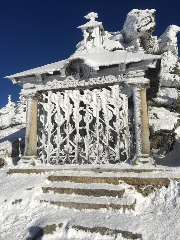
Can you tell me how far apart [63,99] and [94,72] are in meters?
1.77

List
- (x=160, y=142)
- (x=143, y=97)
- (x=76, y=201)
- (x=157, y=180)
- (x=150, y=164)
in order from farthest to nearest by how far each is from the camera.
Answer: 1. (x=160, y=142)
2. (x=143, y=97)
3. (x=150, y=164)
4. (x=157, y=180)
5. (x=76, y=201)

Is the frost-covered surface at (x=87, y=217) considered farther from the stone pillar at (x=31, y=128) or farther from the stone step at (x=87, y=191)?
the stone pillar at (x=31, y=128)

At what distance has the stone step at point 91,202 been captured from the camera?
159 inches

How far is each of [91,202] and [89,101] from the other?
4508mm

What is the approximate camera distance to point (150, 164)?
20.6 feet

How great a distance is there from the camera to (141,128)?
6.89 meters

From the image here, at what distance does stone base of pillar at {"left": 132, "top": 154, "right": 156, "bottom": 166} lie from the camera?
632cm

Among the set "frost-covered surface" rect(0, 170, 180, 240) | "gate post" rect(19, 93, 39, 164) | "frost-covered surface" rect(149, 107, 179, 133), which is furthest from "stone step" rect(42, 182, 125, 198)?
"frost-covered surface" rect(149, 107, 179, 133)

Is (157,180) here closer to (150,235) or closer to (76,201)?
(150,235)

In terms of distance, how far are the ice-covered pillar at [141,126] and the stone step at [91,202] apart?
99.0 inches

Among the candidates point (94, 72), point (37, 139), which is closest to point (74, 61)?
point (94, 72)

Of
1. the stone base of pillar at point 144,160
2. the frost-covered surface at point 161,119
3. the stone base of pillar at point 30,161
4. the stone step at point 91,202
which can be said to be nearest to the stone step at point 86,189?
the stone step at point 91,202

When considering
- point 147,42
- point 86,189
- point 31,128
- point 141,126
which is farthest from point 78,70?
point 147,42

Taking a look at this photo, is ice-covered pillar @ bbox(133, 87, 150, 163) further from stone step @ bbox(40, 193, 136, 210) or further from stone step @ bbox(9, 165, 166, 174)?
stone step @ bbox(40, 193, 136, 210)
